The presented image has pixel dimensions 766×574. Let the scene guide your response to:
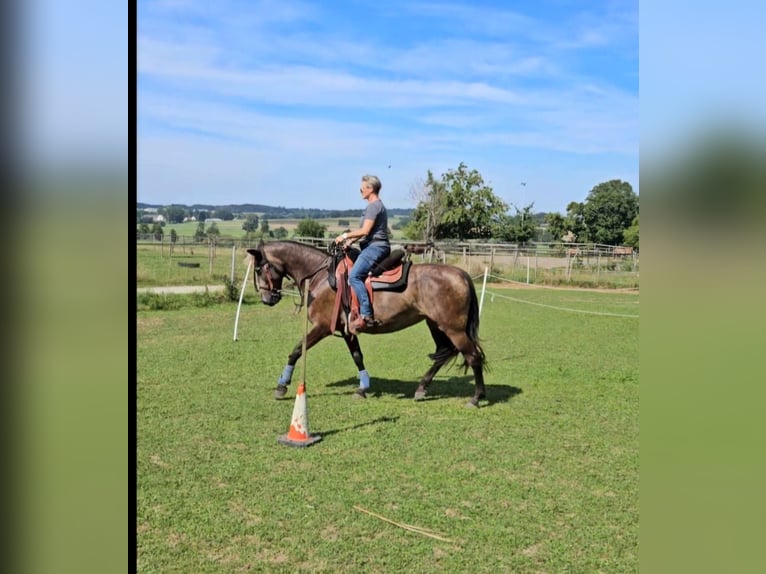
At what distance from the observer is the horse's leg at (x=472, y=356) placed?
5.61m

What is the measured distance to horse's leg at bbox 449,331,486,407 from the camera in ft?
18.4

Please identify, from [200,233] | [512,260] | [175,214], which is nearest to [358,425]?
[175,214]

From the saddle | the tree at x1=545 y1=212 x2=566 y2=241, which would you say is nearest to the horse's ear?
the saddle

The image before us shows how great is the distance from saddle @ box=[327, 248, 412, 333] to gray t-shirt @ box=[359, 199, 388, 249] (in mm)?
209

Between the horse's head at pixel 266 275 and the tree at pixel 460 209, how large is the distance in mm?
29707

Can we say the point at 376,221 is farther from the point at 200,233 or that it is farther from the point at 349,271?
the point at 200,233

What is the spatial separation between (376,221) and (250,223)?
1603 centimetres

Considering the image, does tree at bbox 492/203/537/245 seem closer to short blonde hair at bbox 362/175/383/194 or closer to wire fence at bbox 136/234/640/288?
wire fence at bbox 136/234/640/288

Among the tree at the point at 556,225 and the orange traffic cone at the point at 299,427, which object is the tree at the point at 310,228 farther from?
the orange traffic cone at the point at 299,427

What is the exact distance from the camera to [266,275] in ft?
19.7

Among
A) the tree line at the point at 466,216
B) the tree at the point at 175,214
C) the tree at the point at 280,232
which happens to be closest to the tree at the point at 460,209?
the tree line at the point at 466,216

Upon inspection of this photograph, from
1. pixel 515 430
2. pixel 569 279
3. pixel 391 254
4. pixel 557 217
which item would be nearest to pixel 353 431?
pixel 515 430
